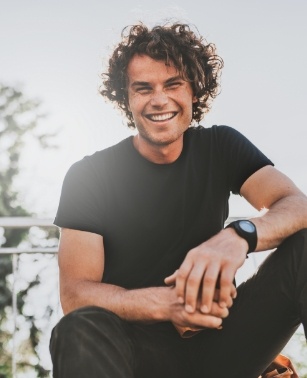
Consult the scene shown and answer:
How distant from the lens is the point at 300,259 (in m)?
1.48

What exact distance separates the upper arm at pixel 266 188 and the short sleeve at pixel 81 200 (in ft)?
2.02

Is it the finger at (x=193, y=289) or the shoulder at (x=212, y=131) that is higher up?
the shoulder at (x=212, y=131)

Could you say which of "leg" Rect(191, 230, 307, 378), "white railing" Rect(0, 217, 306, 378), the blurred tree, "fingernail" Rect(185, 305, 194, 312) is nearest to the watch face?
"leg" Rect(191, 230, 307, 378)

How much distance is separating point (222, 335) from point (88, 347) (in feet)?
1.67

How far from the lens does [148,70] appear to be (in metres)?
2.47

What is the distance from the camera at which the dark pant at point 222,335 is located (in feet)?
4.40

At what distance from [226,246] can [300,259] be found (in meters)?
0.22

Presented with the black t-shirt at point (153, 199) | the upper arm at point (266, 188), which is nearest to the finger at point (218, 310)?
the black t-shirt at point (153, 199)

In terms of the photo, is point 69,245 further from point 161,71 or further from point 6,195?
point 6,195

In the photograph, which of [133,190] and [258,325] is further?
[133,190]

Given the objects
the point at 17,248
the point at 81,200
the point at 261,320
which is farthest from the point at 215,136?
the point at 17,248

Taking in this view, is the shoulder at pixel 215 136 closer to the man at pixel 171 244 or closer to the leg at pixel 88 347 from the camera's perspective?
the man at pixel 171 244

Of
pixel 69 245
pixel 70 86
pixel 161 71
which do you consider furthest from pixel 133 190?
pixel 70 86

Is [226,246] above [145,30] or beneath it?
beneath
